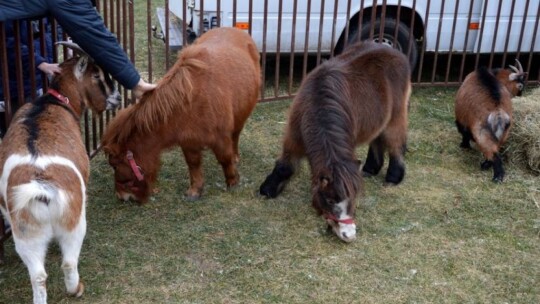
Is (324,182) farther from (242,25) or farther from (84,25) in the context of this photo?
(242,25)

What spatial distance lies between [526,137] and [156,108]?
3575 millimetres

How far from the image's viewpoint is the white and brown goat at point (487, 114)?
5.40 m

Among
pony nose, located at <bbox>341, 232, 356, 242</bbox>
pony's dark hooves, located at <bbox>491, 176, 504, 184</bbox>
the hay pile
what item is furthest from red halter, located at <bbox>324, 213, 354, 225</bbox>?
the hay pile

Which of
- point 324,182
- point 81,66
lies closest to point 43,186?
point 81,66

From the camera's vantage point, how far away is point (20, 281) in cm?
376

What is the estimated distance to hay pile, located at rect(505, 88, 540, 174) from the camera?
18.3ft

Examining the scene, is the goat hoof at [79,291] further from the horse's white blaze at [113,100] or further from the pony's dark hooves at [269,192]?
the pony's dark hooves at [269,192]

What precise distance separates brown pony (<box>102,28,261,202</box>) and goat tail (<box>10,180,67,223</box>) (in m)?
1.31

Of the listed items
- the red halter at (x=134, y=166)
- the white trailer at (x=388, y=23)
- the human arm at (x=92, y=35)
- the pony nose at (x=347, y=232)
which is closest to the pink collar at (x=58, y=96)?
the human arm at (x=92, y=35)

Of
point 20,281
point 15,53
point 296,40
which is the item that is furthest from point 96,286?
point 296,40

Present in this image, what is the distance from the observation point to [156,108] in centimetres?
433

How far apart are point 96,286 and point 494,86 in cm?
399

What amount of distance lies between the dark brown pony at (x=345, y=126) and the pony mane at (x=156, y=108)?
0.87m

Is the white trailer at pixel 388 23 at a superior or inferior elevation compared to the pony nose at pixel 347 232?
superior
